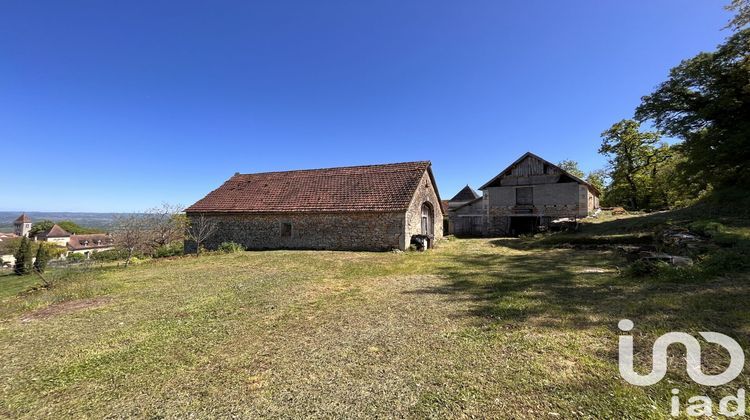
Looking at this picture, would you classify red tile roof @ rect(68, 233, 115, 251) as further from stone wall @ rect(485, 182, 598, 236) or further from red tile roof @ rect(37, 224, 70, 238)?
stone wall @ rect(485, 182, 598, 236)

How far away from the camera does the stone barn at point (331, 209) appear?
52.5ft

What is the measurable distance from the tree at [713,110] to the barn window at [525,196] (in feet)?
25.8

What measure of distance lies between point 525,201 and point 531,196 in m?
0.56

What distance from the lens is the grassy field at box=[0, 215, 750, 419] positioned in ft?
9.96

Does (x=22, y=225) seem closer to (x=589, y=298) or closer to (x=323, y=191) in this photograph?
(x=323, y=191)

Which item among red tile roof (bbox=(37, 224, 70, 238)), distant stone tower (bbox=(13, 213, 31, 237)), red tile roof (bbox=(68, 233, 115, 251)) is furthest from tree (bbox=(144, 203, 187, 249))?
distant stone tower (bbox=(13, 213, 31, 237))

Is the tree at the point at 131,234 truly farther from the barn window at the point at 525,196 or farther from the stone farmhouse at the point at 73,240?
the stone farmhouse at the point at 73,240

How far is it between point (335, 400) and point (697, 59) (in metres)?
24.2

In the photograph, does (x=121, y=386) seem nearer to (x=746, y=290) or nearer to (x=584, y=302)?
(x=584, y=302)

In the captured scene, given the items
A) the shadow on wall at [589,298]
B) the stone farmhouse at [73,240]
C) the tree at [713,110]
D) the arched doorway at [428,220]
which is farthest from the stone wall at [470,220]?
the stone farmhouse at [73,240]

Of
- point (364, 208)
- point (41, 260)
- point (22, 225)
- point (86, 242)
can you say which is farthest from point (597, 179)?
point (22, 225)

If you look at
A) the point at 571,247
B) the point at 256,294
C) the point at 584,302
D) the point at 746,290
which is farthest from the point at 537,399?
the point at 571,247

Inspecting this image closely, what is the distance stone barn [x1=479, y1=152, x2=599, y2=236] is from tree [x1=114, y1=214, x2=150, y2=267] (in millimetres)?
23203

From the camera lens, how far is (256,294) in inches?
291
